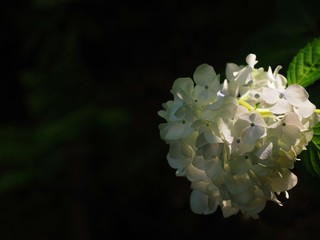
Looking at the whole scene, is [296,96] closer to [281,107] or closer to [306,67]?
[281,107]

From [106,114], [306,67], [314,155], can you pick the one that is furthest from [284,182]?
[106,114]

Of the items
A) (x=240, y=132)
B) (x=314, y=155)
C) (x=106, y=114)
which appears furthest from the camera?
(x=106, y=114)

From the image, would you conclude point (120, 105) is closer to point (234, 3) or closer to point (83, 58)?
point (83, 58)

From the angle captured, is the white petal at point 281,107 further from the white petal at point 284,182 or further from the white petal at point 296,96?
the white petal at point 284,182

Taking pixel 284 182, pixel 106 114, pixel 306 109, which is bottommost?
pixel 284 182

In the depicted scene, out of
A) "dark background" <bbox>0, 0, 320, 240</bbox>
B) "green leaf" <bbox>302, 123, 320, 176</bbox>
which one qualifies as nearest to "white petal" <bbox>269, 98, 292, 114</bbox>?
"green leaf" <bbox>302, 123, 320, 176</bbox>

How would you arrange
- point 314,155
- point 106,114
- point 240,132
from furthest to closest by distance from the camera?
point 106,114 < point 314,155 < point 240,132

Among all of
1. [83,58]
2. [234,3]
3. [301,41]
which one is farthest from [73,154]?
[301,41]
